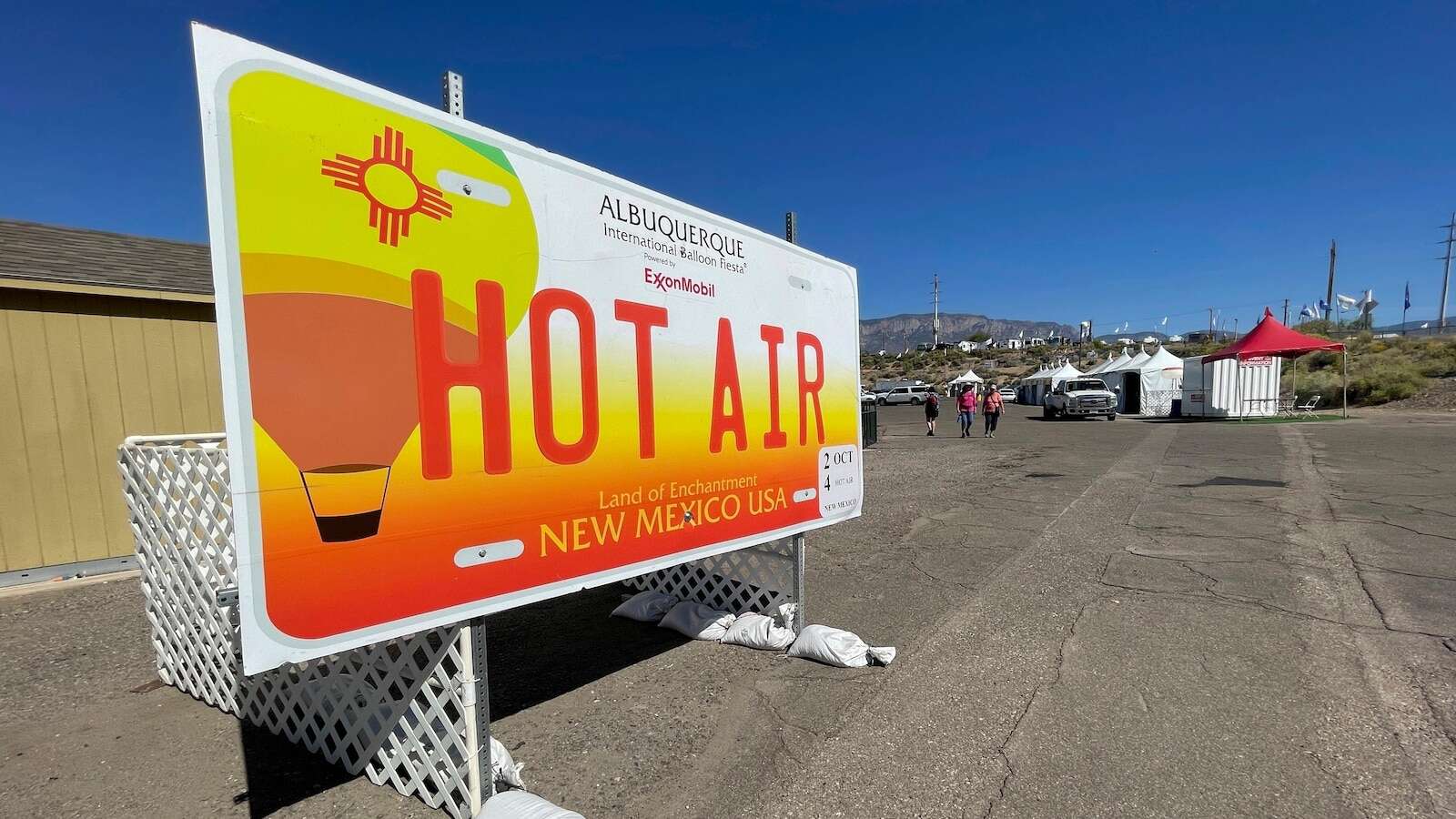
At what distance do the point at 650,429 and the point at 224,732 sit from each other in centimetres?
300

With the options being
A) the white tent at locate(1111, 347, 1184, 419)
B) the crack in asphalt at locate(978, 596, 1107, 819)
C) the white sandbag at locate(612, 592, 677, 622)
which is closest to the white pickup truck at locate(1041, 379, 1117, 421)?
the white tent at locate(1111, 347, 1184, 419)

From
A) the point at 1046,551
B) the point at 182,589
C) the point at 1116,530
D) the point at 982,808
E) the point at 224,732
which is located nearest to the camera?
the point at 982,808

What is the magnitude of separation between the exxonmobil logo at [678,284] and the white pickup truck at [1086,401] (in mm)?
30986

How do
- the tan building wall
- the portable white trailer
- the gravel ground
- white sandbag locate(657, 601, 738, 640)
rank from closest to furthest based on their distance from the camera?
white sandbag locate(657, 601, 738, 640)
the tan building wall
the gravel ground
the portable white trailer

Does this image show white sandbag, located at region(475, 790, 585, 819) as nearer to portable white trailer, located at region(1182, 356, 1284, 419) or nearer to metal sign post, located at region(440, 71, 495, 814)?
metal sign post, located at region(440, 71, 495, 814)

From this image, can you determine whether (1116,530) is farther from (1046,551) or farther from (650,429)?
(650,429)

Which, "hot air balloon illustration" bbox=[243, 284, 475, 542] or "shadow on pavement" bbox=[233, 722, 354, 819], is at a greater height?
"hot air balloon illustration" bbox=[243, 284, 475, 542]

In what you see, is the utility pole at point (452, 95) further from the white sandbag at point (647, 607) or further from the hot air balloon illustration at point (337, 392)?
the white sandbag at point (647, 607)

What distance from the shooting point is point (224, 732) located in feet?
11.9

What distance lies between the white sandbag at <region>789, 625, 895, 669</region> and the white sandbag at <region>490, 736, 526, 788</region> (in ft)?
6.54

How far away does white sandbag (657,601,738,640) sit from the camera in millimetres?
4848

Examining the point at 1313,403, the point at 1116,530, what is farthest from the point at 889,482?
the point at 1313,403

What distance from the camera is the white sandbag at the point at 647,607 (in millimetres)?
5258

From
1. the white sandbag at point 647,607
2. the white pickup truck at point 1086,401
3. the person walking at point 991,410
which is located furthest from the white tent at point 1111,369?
the white sandbag at point 647,607
